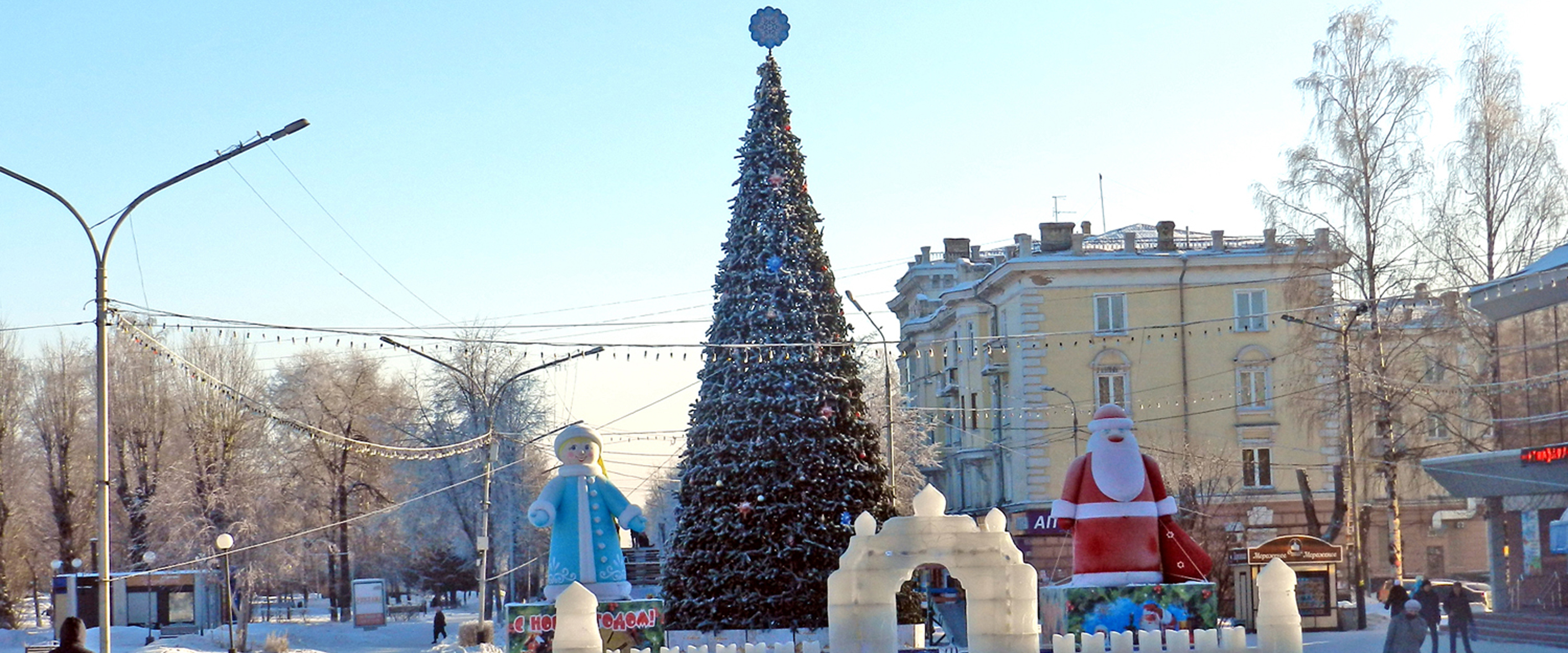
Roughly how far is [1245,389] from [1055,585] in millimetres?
27516

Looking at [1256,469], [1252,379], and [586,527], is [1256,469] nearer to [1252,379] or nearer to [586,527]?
[1252,379]

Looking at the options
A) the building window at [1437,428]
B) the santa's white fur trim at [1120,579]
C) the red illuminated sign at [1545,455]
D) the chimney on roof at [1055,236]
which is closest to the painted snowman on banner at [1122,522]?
the santa's white fur trim at [1120,579]

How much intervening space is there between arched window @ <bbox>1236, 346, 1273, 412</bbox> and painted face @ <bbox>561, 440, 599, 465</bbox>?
28.8m

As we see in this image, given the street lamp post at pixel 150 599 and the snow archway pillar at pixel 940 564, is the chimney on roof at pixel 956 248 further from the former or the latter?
the snow archway pillar at pixel 940 564

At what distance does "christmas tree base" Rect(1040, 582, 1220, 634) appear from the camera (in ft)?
62.8

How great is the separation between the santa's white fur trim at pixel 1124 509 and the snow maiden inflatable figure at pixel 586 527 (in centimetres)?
543

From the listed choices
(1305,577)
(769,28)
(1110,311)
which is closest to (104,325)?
(769,28)

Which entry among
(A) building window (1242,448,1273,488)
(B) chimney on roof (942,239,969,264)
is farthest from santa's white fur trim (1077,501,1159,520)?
(B) chimney on roof (942,239,969,264)

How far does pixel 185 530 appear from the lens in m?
47.3

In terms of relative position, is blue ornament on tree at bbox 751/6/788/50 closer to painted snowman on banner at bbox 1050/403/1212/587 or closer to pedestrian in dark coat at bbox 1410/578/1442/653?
painted snowman on banner at bbox 1050/403/1212/587

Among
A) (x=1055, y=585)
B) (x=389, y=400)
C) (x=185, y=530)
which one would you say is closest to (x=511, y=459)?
(x=389, y=400)

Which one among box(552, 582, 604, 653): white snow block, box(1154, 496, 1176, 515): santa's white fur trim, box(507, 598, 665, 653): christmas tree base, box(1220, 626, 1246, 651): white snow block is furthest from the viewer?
box(1154, 496, 1176, 515): santa's white fur trim

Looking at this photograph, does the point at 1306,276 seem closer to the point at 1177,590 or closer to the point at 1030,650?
the point at 1177,590

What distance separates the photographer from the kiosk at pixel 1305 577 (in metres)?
29.1
